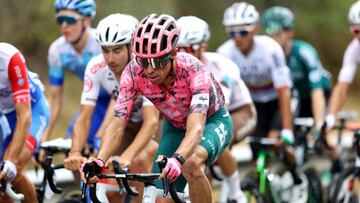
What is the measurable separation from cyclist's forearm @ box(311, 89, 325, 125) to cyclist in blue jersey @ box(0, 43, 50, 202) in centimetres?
399

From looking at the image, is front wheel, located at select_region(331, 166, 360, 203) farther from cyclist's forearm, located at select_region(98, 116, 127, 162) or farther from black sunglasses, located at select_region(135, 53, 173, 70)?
black sunglasses, located at select_region(135, 53, 173, 70)

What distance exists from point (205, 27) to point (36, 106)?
6.17 ft

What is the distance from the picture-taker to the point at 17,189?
8.84m

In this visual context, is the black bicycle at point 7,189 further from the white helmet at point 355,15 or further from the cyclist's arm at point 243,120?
the white helmet at point 355,15

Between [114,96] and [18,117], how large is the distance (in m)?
1.20

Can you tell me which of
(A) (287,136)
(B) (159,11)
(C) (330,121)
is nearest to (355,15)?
(C) (330,121)

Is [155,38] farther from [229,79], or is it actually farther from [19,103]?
[229,79]

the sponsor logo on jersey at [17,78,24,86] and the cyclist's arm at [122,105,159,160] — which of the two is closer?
the cyclist's arm at [122,105,159,160]

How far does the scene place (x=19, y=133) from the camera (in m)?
8.31

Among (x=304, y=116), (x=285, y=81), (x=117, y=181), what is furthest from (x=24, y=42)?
(x=117, y=181)

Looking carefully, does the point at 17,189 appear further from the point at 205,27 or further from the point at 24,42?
the point at 24,42

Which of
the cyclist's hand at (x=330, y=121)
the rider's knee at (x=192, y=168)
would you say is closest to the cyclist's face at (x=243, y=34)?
the cyclist's hand at (x=330, y=121)

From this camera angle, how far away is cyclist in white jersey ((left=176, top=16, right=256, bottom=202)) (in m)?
9.99

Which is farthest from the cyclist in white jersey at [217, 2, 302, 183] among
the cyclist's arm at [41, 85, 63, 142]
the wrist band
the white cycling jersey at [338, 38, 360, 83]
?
the wrist band
